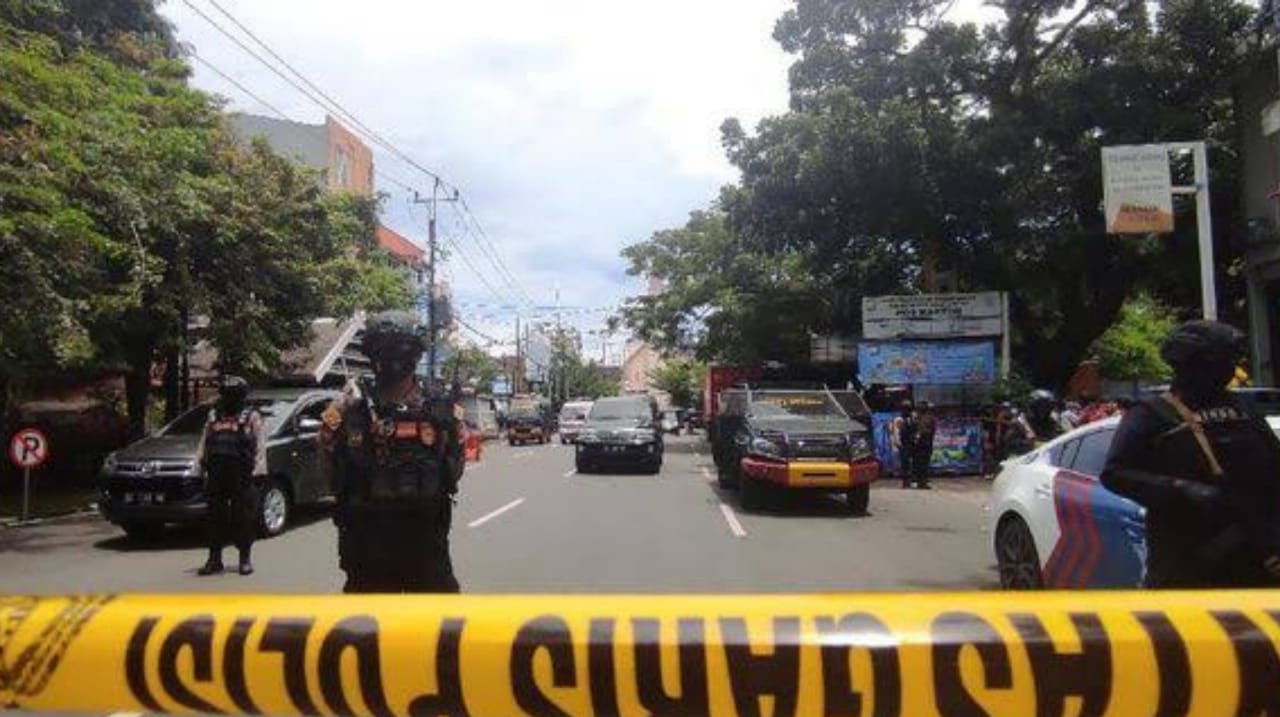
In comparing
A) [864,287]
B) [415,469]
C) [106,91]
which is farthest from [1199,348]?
[864,287]

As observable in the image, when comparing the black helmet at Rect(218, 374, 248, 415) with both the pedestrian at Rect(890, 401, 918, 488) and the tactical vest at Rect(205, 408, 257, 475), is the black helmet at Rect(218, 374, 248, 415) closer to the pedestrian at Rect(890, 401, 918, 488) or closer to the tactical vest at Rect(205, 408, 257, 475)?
the tactical vest at Rect(205, 408, 257, 475)

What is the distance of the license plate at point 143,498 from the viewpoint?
11.9 meters

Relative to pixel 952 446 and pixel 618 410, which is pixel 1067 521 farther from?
pixel 618 410

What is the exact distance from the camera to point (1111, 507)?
5875 millimetres

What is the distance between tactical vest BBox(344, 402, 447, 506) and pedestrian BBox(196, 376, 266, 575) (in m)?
6.47

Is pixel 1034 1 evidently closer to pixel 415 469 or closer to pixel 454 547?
pixel 454 547

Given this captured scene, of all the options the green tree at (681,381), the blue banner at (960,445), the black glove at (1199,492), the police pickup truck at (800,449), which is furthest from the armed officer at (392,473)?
the green tree at (681,381)

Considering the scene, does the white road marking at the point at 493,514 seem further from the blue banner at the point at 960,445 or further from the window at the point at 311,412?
the blue banner at the point at 960,445

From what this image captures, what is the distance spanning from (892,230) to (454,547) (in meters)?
17.1

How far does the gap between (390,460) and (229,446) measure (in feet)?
21.7

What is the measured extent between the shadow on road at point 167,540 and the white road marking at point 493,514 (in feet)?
6.82

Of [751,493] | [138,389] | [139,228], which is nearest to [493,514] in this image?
[751,493]

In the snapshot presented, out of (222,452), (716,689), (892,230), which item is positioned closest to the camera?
(716,689)

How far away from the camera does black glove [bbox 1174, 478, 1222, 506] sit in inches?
139
